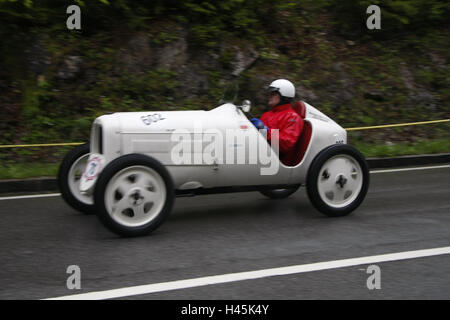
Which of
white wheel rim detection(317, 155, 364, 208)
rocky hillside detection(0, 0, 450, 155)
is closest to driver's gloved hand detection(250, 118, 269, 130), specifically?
white wheel rim detection(317, 155, 364, 208)

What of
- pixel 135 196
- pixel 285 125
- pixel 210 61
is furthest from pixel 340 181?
pixel 210 61

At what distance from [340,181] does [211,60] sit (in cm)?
655

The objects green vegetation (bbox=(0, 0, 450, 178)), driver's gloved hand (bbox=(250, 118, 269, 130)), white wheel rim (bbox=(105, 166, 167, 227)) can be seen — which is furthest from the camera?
green vegetation (bbox=(0, 0, 450, 178))

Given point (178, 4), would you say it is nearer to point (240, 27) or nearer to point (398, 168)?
point (240, 27)

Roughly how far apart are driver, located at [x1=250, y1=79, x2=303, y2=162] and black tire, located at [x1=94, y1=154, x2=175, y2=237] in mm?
1275

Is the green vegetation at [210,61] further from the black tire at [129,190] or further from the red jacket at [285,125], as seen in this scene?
the black tire at [129,190]

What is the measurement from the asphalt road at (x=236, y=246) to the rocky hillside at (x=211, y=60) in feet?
13.0

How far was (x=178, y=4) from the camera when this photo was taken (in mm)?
12719

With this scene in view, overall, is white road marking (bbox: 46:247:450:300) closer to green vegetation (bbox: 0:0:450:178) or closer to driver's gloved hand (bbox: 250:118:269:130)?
driver's gloved hand (bbox: 250:118:269:130)

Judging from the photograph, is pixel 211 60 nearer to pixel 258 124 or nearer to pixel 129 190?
pixel 258 124

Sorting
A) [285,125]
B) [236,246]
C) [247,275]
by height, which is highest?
[285,125]

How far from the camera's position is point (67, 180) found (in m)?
6.64

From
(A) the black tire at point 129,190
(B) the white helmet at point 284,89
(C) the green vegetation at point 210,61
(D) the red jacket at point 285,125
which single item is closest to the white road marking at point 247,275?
(A) the black tire at point 129,190

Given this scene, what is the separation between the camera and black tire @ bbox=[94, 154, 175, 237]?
18.0ft
